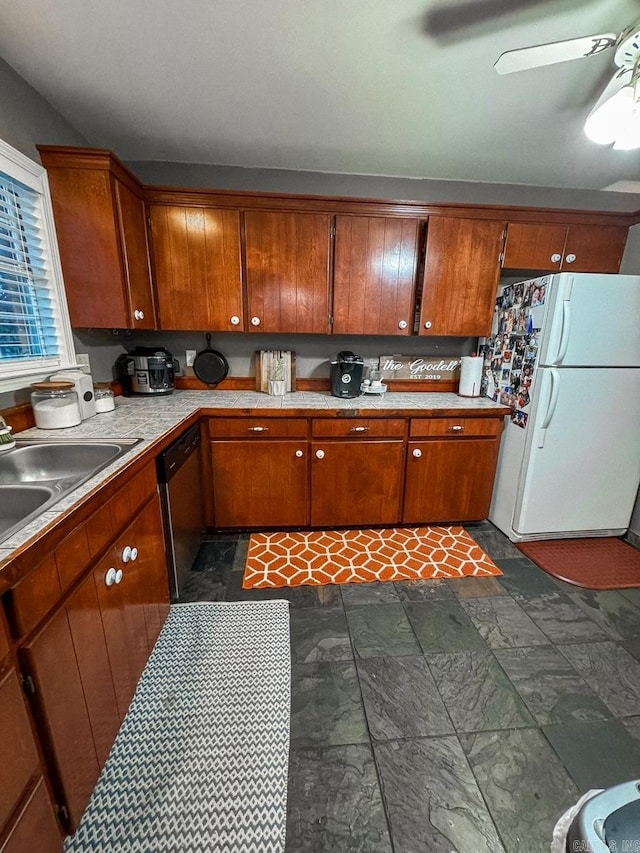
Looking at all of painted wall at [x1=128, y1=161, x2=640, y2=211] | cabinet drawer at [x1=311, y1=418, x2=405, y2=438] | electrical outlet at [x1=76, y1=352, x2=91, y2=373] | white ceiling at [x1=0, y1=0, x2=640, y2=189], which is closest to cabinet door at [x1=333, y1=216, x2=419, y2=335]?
painted wall at [x1=128, y1=161, x2=640, y2=211]

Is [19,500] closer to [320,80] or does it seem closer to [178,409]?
[178,409]

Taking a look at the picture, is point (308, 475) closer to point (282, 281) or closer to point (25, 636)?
point (282, 281)

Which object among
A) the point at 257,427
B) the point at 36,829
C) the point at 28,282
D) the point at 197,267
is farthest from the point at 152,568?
the point at 197,267

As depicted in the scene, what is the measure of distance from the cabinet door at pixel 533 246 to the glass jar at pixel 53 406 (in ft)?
9.02

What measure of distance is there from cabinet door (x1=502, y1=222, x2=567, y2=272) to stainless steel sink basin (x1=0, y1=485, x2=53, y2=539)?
9.28 feet

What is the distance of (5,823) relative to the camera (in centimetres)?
66

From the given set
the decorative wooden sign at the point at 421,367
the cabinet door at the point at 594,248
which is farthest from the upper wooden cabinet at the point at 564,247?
the decorative wooden sign at the point at 421,367

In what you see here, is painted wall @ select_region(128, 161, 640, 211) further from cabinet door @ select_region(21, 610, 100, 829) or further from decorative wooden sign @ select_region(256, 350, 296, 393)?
cabinet door @ select_region(21, 610, 100, 829)

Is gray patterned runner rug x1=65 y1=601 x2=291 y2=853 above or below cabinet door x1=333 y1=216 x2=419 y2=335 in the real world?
below

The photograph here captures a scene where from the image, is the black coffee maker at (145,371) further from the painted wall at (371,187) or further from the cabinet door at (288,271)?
the painted wall at (371,187)

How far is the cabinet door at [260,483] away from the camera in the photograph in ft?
7.23

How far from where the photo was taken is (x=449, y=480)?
238 centimetres

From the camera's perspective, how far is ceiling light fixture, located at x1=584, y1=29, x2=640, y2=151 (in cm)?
117

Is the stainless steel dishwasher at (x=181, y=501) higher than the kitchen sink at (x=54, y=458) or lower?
lower
